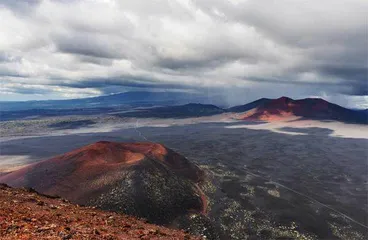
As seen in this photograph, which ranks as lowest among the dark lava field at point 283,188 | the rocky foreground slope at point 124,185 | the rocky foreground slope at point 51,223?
the dark lava field at point 283,188

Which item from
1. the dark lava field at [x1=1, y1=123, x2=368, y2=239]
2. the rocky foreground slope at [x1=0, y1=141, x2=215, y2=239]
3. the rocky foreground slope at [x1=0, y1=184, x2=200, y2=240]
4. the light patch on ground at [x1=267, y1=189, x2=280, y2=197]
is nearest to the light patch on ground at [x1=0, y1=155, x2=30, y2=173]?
the dark lava field at [x1=1, y1=123, x2=368, y2=239]

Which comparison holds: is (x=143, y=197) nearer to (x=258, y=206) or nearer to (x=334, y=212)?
(x=258, y=206)

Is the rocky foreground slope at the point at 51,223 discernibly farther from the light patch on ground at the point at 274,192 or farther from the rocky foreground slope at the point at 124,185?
the light patch on ground at the point at 274,192

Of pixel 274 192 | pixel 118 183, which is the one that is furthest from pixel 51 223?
pixel 274 192

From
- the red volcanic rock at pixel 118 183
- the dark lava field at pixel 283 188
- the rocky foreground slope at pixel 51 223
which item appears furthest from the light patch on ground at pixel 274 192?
the rocky foreground slope at pixel 51 223

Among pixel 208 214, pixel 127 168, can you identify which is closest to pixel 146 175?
pixel 127 168

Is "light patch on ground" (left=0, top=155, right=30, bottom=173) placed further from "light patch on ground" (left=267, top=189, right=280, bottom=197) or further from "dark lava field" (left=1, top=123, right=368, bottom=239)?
"light patch on ground" (left=267, top=189, right=280, bottom=197)
